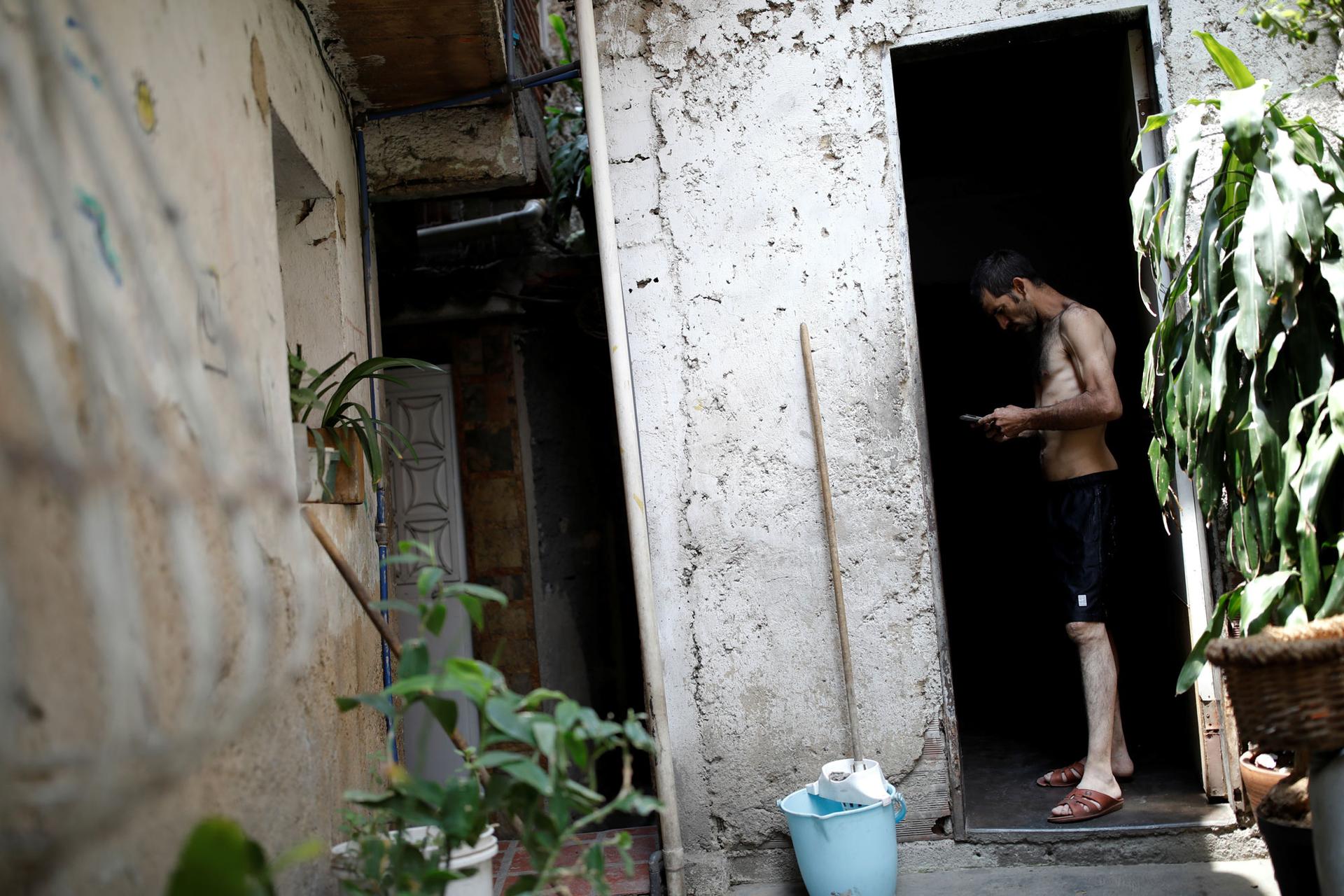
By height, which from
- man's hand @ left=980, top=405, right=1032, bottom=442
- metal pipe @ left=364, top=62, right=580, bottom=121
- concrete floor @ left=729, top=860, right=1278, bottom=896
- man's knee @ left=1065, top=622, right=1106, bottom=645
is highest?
metal pipe @ left=364, top=62, right=580, bottom=121

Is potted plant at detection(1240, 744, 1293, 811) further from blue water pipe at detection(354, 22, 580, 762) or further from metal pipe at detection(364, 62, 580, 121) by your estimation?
metal pipe at detection(364, 62, 580, 121)

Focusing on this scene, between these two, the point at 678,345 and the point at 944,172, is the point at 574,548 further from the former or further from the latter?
the point at 944,172

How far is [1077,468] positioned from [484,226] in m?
2.73

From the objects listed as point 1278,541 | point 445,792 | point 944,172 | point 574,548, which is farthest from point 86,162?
point 944,172

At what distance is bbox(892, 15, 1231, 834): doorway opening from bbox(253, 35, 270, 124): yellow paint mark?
192cm

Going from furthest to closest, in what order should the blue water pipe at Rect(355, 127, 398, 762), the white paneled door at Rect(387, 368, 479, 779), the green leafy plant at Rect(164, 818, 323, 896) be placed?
the white paneled door at Rect(387, 368, 479, 779) → the blue water pipe at Rect(355, 127, 398, 762) → the green leafy plant at Rect(164, 818, 323, 896)

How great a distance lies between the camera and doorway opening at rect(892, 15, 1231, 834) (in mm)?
3324

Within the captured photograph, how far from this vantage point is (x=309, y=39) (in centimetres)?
271

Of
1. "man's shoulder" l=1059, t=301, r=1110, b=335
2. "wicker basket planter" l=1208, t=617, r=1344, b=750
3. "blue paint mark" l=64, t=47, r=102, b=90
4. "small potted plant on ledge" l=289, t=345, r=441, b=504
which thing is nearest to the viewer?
"blue paint mark" l=64, t=47, r=102, b=90

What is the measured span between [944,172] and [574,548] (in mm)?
3056

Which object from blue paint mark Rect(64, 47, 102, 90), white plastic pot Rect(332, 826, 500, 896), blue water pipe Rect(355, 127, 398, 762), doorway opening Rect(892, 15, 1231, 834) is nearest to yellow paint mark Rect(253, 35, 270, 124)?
blue paint mark Rect(64, 47, 102, 90)

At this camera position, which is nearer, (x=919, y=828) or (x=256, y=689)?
(x=256, y=689)

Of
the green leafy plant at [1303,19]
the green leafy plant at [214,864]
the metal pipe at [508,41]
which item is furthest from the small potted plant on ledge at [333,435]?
the green leafy plant at [1303,19]

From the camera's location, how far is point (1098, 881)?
2.79 m
